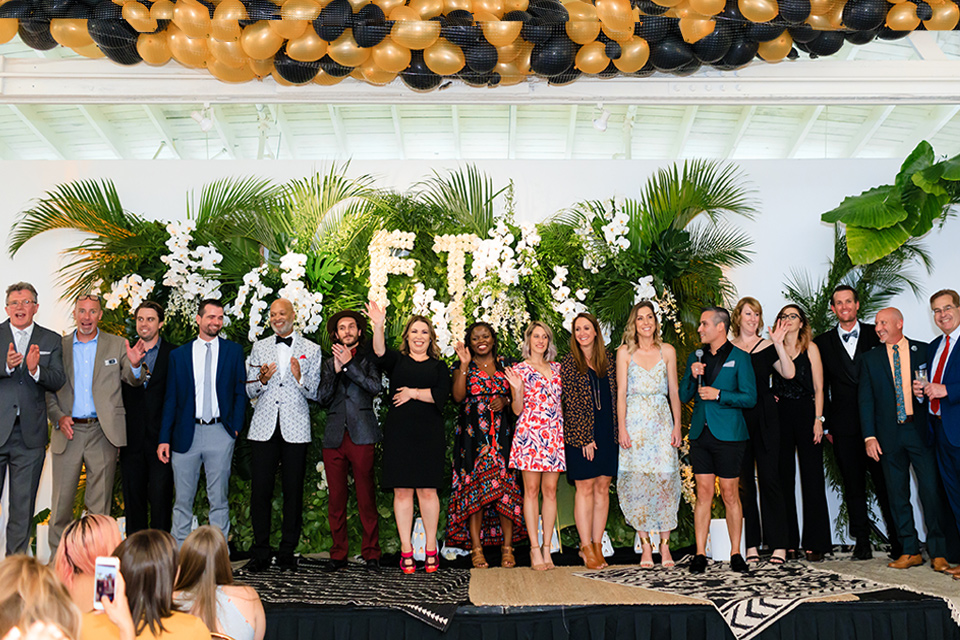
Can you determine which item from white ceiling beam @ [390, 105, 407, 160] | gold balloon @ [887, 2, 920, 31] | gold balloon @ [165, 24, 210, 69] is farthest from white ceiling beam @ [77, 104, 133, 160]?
gold balloon @ [887, 2, 920, 31]

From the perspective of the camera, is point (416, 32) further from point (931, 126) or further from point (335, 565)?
point (931, 126)

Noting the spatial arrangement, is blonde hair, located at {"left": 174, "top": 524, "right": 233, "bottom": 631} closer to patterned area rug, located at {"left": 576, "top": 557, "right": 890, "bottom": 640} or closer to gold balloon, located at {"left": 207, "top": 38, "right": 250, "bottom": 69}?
patterned area rug, located at {"left": 576, "top": 557, "right": 890, "bottom": 640}

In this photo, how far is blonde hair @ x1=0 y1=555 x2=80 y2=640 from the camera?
184 centimetres

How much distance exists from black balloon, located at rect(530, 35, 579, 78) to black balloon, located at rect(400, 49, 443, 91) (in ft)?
1.95

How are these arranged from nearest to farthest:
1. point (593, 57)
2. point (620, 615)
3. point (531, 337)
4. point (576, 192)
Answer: point (620, 615) < point (593, 57) < point (531, 337) < point (576, 192)

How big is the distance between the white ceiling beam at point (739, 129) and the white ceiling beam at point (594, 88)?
2.32m

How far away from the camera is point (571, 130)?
8.88 meters

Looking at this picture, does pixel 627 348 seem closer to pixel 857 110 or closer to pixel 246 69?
pixel 246 69

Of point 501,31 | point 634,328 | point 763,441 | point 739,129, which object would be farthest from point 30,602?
point 739,129

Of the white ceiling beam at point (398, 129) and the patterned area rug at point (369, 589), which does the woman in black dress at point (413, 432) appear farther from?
the white ceiling beam at point (398, 129)

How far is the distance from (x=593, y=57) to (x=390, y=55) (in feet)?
3.79

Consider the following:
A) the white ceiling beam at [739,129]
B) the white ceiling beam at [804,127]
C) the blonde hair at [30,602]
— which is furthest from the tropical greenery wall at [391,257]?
the blonde hair at [30,602]

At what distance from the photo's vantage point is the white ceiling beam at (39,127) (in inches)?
314

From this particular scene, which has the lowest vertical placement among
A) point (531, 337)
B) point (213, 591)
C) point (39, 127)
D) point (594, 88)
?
point (213, 591)
